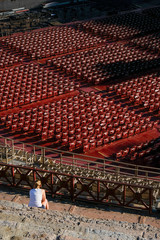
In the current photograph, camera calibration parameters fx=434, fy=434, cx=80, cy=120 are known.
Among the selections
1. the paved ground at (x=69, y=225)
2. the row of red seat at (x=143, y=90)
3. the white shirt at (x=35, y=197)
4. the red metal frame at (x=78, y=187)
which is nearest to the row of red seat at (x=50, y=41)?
the row of red seat at (x=143, y=90)

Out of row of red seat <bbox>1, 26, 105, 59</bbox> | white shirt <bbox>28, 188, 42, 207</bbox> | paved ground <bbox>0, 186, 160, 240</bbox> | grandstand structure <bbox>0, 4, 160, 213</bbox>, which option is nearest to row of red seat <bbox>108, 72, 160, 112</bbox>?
grandstand structure <bbox>0, 4, 160, 213</bbox>

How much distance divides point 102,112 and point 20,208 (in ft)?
59.2

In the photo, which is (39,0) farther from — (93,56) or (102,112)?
(102,112)

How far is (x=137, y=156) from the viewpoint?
2933 centimetres

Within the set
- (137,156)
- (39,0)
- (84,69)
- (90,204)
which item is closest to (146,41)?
(84,69)

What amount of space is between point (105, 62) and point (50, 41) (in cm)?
805

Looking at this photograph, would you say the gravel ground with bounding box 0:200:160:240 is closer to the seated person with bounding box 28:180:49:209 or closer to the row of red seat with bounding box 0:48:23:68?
the seated person with bounding box 28:180:49:209

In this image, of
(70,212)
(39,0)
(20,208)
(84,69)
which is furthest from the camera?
(39,0)

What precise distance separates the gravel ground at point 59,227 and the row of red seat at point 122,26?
120 ft

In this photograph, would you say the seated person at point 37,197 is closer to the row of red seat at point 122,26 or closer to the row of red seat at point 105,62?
the row of red seat at point 105,62

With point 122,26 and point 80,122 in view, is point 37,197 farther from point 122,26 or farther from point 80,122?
point 122,26

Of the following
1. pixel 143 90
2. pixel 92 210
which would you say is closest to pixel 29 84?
pixel 143 90

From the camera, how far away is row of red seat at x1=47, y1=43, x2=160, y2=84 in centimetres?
4234

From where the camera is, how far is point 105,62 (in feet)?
147
